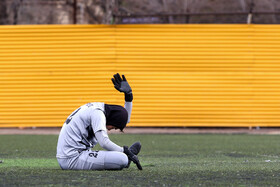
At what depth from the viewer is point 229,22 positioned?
18891 mm

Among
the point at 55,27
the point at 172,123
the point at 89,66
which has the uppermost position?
the point at 55,27

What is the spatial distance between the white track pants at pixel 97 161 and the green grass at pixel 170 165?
0.47 ft

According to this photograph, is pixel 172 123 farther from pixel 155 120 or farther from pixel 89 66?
pixel 89 66

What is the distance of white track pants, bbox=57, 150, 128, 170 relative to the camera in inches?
288

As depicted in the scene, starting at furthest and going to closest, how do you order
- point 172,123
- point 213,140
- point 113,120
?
1. point 172,123
2. point 213,140
3. point 113,120

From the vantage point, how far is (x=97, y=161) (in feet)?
24.1

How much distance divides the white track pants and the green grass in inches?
5.7

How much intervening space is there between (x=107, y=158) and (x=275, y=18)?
13.0m

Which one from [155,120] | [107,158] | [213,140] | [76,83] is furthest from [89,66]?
[107,158]

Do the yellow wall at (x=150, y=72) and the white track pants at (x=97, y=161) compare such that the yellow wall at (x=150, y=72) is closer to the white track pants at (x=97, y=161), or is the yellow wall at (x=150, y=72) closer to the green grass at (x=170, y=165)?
the green grass at (x=170, y=165)

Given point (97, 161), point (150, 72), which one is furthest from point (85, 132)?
point (150, 72)

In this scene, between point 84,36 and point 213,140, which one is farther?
point 84,36

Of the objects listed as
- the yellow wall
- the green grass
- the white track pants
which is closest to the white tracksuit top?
the white track pants

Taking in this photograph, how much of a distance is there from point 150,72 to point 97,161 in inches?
437
